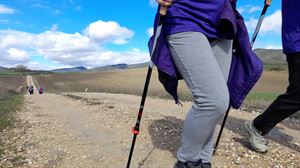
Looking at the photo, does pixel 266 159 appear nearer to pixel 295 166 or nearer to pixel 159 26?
pixel 295 166

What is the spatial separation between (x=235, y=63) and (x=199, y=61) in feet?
3.47

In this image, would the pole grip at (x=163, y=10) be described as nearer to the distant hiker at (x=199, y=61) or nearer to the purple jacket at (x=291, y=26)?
the distant hiker at (x=199, y=61)

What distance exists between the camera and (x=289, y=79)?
469cm

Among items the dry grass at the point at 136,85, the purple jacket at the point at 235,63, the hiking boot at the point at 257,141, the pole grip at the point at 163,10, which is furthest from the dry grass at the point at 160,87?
the pole grip at the point at 163,10

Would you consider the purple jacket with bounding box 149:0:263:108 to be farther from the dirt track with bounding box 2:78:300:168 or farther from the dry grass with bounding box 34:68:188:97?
the dry grass with bounding box 34:68:188:97

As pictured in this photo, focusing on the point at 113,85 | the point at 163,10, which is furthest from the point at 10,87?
the point at 163,10

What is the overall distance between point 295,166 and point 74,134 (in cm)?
418

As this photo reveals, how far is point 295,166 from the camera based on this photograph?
4742mm

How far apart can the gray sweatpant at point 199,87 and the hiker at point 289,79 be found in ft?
5.93

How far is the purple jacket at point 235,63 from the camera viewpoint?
3.54m

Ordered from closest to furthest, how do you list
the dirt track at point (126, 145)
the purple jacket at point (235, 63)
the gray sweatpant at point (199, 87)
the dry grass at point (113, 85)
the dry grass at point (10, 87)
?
the gray sweatpant at point (199, 87) → the purple jacket at point (235, 63) → the dirt track at point (126, 145) → the dry grass at point (113, 85) → the dry grass at point (10, 87)

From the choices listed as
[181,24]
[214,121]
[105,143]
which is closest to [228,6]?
[181,24]

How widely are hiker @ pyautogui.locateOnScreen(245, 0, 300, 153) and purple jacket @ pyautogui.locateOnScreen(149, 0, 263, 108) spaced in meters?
0.96

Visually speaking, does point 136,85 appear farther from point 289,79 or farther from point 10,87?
point 289,79
